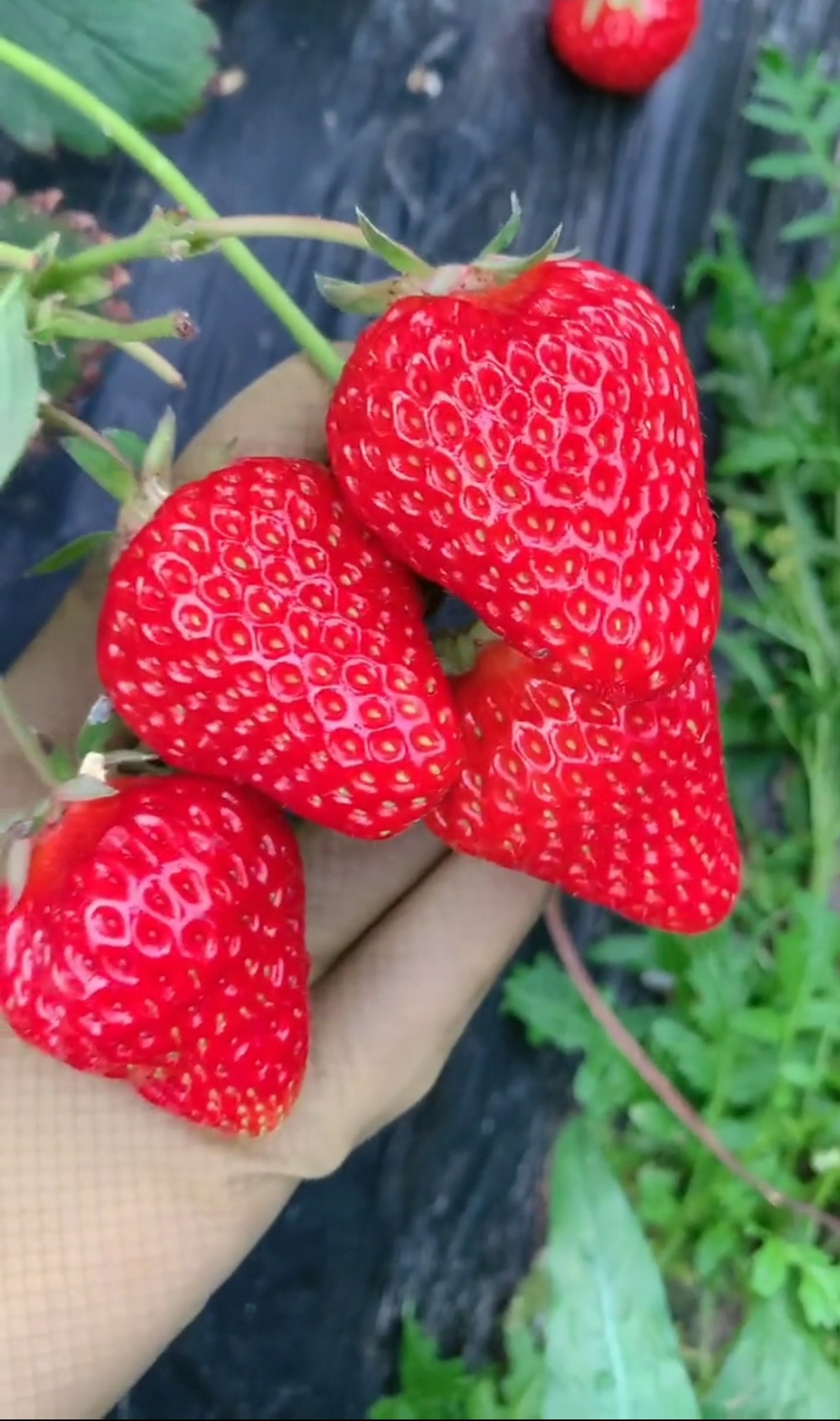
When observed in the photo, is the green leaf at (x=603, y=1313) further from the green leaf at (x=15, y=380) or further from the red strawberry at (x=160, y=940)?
the green leaf at (x=15, y=380)

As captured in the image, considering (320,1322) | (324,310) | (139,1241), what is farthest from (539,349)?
(320,1322)

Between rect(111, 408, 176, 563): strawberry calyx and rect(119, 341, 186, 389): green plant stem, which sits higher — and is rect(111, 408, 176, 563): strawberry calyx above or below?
below

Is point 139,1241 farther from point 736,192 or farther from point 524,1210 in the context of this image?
point 736,192

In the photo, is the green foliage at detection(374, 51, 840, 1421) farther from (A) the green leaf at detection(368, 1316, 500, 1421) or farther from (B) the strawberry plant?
(B) the strawberry plant

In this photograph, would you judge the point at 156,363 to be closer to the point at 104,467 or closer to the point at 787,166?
the point at 104,467

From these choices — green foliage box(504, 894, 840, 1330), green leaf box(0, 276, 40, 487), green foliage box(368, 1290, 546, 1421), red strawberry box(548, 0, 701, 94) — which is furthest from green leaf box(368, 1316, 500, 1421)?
red strawberry box(548, 0, 701, 94)

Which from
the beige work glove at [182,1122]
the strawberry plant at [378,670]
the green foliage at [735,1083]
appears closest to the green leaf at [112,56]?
the strawberry plant at [378,670]
